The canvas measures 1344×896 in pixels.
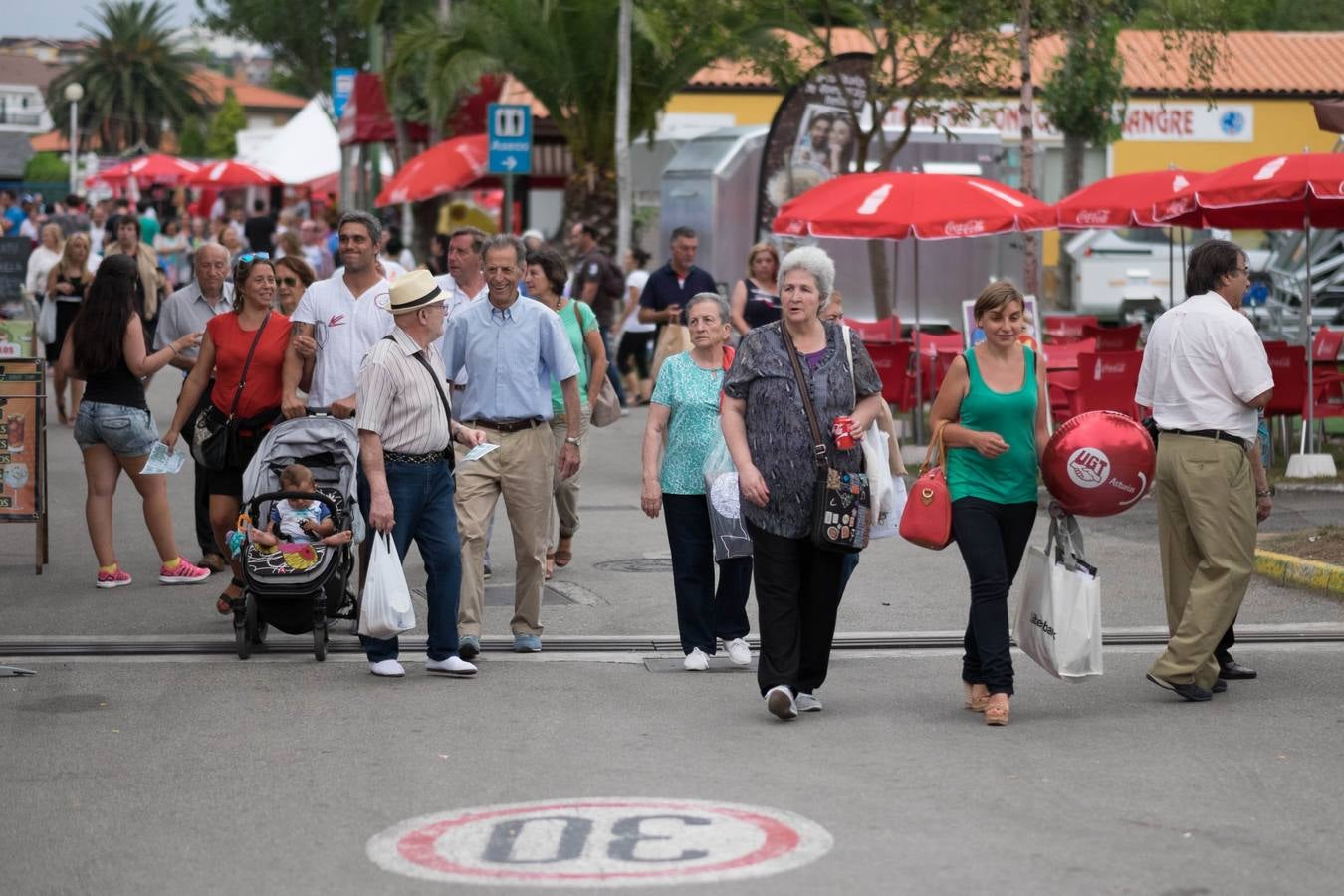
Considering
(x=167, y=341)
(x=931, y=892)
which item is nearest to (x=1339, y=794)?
(x=931, y=892)

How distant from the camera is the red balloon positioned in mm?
7672

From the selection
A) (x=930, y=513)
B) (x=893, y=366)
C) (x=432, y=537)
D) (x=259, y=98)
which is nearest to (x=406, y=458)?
(x=432, y=537)

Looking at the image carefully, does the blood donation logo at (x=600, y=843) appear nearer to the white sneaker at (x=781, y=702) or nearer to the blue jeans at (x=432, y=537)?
the white sneaker at (x=781, y=702)

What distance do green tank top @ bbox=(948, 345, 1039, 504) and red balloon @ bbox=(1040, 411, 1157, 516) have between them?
13cm

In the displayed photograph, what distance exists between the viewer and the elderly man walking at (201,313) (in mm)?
11242

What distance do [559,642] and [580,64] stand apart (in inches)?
872

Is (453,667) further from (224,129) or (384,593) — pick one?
(224,129)

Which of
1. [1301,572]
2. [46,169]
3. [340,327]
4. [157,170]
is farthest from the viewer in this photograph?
[46,169]

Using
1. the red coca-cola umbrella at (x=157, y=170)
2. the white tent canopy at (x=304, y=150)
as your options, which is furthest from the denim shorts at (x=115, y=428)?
the white tent canopy at (x=304, y=150)

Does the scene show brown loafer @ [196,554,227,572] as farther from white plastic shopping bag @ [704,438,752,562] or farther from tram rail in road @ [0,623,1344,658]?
white plastic shopping bag @ [704,438,752,562]

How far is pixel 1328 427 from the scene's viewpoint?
64.7 feet

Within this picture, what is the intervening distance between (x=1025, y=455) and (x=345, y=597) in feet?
11.2

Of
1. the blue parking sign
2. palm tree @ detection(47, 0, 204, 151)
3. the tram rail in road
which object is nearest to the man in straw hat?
the tram rail in road

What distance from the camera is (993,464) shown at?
7.56 meters
